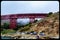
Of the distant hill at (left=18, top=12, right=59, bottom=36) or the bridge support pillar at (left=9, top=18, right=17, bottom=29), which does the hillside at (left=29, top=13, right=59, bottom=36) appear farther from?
the bridge support pillar at (left=9, top=18, right=17, bottom=29)

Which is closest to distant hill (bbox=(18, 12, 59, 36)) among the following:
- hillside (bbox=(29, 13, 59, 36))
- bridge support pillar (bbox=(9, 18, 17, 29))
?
hillside (bbox=(29, 13, 59, 36))

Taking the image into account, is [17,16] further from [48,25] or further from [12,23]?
[48,25]

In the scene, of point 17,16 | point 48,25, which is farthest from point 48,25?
point 17,16

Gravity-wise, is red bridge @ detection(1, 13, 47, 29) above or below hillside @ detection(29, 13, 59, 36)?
above

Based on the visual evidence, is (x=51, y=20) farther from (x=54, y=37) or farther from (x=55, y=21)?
(x=54, y=37)

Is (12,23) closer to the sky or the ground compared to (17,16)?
closer to the ground

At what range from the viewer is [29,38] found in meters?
2.67

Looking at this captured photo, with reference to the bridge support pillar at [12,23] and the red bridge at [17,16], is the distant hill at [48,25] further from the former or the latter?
the bridge support pillar at [12,23]

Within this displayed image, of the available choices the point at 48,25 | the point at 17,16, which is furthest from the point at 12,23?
the point at 48,25

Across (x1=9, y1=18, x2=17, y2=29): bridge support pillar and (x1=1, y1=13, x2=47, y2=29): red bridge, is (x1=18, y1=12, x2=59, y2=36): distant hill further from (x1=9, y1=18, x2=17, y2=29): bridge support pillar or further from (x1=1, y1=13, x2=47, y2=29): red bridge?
(x1=9, y1=18, x2=17, y2=29): bridge support pillar

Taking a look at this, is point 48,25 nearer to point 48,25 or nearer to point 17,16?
point 48,25

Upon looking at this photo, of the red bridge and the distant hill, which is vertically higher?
the red bridge

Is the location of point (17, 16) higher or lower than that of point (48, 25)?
higher

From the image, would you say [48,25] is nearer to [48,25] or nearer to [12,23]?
[48,25]
